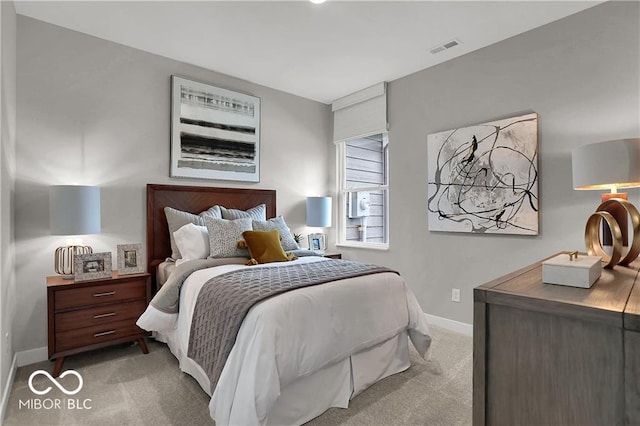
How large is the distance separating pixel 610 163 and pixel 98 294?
3.35 meters

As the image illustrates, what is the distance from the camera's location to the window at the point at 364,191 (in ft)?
13.6

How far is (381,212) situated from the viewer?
4.18 meters

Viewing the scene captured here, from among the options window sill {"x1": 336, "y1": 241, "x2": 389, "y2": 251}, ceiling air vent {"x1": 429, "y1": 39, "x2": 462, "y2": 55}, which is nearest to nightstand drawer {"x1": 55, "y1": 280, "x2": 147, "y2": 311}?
window sill {"x1": 336, "y1": 241, "x2": 389, "y2": 251}

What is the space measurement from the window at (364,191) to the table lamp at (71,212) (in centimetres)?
285

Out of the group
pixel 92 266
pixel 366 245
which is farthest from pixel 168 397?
pixel 366 245

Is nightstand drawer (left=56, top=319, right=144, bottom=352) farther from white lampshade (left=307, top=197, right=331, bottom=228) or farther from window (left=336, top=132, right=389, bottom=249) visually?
window (left=336, top=132, right=389, bottom=249)

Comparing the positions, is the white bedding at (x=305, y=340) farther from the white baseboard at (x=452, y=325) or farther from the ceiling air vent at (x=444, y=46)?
the ceiling air vent at (x=444, y=46)

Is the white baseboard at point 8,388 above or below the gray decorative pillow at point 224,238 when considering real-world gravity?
below

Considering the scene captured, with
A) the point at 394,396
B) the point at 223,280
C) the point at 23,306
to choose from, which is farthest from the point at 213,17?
the point at 394,396

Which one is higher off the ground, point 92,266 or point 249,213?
point 249,213

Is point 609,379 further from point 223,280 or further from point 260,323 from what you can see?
point 223,280

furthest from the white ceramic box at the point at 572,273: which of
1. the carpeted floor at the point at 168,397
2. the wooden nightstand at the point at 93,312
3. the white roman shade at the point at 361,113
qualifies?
the white roman shade at the point at 361,113

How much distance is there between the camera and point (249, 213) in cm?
354

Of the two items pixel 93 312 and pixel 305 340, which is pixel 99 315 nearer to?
pixel 93 312
